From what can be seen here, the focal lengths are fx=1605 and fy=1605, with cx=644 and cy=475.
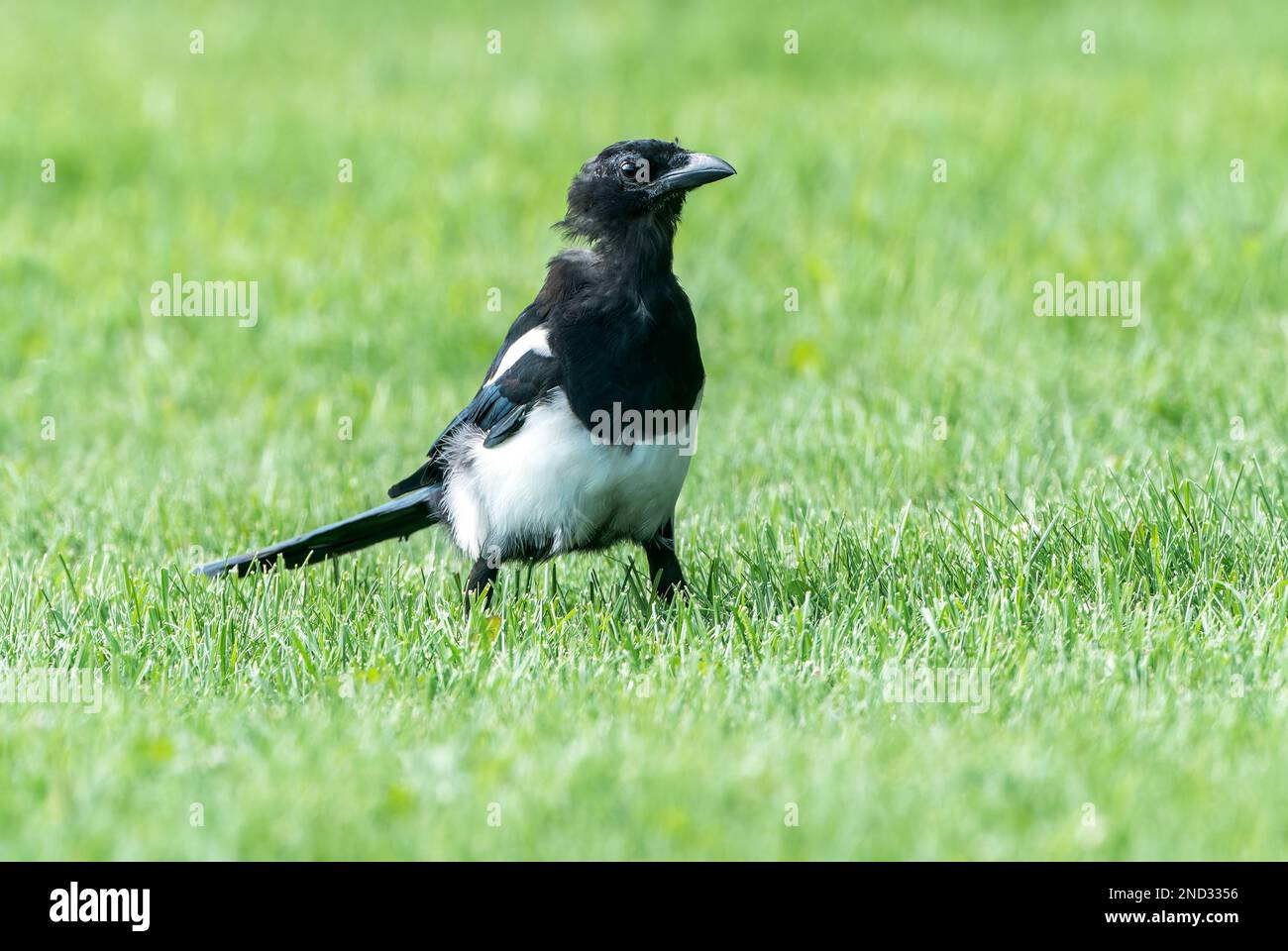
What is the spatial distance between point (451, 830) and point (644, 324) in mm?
1833

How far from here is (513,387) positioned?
4785 mm

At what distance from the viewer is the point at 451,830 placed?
3244 millimetres

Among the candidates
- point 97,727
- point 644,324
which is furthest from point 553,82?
point 97,727

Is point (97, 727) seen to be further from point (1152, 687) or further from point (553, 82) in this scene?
point (553, 82)

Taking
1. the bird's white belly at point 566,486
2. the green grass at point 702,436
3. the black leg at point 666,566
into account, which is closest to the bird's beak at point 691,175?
the bird's white belly at point 566,486

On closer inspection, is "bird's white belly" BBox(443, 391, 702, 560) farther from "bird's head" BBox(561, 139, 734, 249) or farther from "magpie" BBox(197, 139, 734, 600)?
"bird's head" BBox(561, 139, 734, 249)

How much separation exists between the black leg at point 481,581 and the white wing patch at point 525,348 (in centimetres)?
58

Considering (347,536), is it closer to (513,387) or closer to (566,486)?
(513,387)

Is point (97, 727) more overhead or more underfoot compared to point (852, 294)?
more underfoot

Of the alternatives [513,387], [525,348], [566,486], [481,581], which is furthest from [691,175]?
[481,581]

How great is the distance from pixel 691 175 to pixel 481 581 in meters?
1.40

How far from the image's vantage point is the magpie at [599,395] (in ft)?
15.0

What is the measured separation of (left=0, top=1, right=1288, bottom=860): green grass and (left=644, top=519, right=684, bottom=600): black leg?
84 mm
